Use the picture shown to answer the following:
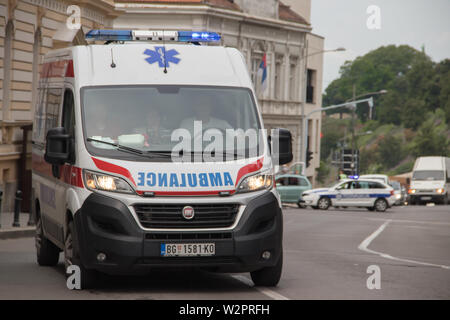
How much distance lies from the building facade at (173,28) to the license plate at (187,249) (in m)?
16.0

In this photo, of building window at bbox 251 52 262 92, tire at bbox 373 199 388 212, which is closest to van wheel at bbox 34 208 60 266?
tire at bbox 373 199 388 212

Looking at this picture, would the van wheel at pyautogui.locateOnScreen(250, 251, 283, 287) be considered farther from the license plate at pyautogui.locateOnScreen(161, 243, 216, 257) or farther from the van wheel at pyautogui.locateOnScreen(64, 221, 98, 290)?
the van wheel at pyautogui.locateOnScreen(64, 221, 98, 290)

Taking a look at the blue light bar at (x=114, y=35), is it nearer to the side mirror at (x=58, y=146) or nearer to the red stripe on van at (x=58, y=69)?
the red stripe on van at (x=58, y=69)

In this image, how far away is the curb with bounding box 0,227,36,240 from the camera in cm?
1922

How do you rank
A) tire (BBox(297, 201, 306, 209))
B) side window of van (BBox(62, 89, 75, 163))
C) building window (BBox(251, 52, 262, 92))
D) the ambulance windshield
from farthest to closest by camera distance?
building window (BBox(251, 52, 262, 92)), tire (BBox(297, 201, 306, 209)), side window of van (BBox(62, 89, 75, 163)), the ambulance windshield

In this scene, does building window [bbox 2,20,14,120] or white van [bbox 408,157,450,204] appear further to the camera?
white van [bbox 408,157,450,204]

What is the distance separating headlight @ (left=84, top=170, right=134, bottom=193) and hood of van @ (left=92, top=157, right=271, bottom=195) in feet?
0.19

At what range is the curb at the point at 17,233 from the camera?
19.2m

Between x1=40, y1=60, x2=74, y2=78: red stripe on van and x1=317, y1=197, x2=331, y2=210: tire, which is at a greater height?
x1=40, y1=60, x2=74, y2=78: red stripe on van

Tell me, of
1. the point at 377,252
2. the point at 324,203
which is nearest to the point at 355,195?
the point at 324,203

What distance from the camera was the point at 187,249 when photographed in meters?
10.4

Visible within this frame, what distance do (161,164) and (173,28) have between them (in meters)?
45.0

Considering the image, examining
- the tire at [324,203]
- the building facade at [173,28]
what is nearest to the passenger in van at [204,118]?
the building facade at [173,28]

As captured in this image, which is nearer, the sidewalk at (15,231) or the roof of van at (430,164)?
the sidewalk at (15,231)
